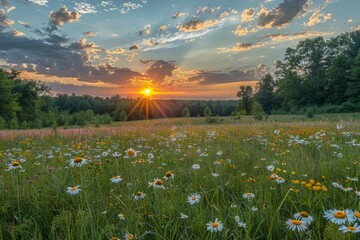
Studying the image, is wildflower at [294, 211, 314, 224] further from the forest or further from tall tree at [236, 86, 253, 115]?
tall tree at [236, 86, 253, 115]

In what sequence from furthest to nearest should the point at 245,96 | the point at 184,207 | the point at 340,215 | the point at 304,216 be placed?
the point at 245,96 < the point at 184,207 < the point at 304,216 < the point at 340,215

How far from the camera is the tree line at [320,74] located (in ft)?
165

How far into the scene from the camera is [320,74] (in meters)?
56.8

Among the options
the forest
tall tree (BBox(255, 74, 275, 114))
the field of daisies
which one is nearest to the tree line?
the forest

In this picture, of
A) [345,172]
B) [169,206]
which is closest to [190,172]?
[169,206]

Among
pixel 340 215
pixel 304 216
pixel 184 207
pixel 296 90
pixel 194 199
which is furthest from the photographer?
pixel 296 90

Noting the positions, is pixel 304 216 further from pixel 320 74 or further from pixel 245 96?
pixel 245 96

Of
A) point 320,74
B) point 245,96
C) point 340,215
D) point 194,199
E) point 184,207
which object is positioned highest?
point 320,74

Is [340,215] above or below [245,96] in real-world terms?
below

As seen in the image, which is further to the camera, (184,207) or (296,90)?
(296,90)

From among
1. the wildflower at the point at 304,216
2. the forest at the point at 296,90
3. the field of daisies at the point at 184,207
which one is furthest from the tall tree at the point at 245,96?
the wildflower at the point at 304,216

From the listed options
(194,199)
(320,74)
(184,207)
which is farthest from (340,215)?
(320,74)

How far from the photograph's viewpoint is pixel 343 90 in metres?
51.1

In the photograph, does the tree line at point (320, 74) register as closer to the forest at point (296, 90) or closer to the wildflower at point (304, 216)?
the forest at point (296, 90)
